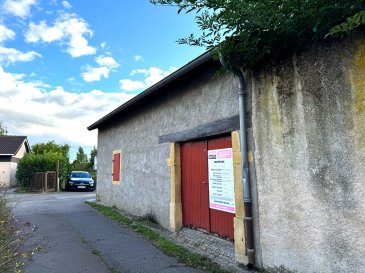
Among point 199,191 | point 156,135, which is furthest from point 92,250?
point 156,135

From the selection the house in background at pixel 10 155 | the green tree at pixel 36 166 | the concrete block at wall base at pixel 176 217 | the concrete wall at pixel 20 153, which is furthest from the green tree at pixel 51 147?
the concrete block at wall base at pixel 176 217

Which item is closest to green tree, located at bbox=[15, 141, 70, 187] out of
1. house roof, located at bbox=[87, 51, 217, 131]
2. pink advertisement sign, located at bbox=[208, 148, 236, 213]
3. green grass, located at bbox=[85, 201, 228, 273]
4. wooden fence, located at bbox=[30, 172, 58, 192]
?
wooden fence, located at bbox=[30, 172, 58, 192]

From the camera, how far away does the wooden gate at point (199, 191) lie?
576cm

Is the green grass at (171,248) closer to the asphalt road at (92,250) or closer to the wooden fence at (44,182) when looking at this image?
the asphalt road at (92,250)

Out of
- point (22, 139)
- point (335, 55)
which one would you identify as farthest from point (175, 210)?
point (22, 139)

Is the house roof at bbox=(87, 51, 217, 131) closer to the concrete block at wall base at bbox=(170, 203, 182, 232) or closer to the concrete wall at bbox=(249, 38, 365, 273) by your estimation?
the concrete wall at bbox=(249, 38, 365, 273)

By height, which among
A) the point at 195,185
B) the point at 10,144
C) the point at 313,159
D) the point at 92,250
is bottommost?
the point at 92,250

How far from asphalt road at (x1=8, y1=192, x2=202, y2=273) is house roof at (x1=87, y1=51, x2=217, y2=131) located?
3.39 metres

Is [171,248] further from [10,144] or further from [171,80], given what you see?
[10,144]

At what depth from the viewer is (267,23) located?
11.7 ft

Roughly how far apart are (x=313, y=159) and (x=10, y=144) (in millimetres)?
32786

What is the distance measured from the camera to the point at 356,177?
11.2 ft

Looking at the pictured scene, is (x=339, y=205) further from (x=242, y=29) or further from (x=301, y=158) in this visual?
(x=242, y=29)

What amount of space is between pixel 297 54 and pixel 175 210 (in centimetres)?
430
